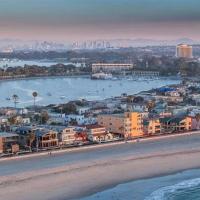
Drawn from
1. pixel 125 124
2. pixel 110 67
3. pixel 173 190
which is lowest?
pixel 173 190

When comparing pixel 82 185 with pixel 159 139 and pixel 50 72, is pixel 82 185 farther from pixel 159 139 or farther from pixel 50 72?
pixel 50 72

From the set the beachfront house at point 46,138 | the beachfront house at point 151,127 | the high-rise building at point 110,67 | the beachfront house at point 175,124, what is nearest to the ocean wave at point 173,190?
the beachfront house at point 46,138

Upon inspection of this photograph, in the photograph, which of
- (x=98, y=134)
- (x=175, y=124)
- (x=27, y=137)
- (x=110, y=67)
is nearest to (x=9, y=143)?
(x=27, y=137)

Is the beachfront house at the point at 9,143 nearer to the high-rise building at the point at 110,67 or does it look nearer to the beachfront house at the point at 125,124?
the beachfront house at the point at 125,124

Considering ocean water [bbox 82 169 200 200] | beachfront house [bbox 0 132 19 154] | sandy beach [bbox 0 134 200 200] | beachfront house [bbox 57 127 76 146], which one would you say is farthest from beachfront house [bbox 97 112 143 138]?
ocean water [bbox 82 169 200 200]

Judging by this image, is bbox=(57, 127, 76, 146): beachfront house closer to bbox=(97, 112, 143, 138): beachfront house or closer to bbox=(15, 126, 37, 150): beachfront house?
bbox=(15, 126, 37, 150): beachfront house

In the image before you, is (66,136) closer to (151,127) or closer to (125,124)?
(125,124)

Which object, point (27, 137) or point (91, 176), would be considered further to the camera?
point (27, 137)

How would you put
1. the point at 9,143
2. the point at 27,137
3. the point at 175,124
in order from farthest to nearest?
the point at 175,124 < the point at 27,137 < the point at 9,143
